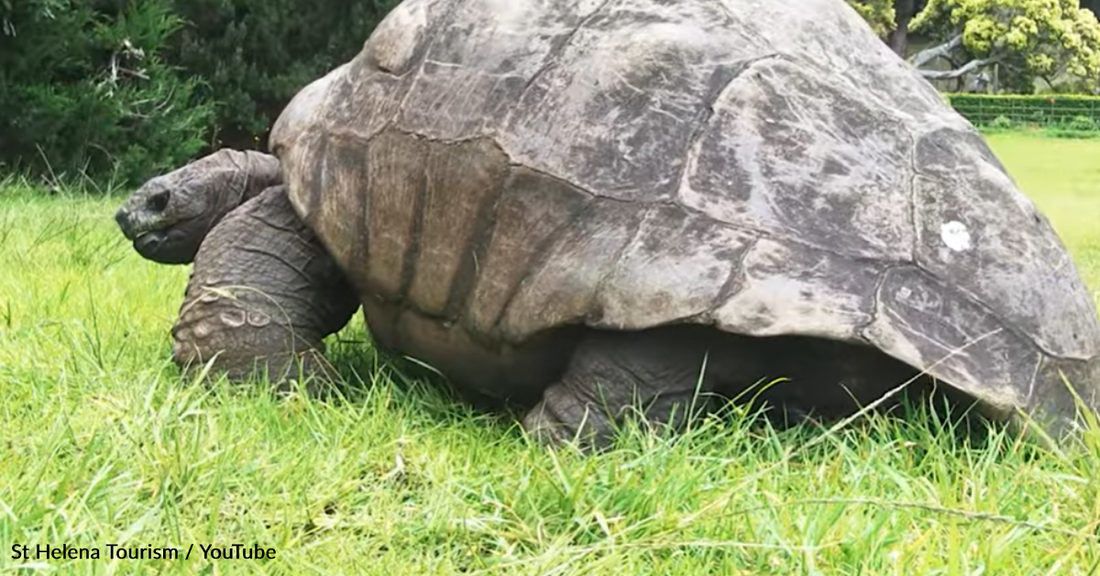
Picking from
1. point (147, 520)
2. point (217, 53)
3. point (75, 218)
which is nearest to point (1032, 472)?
point (147, 520)

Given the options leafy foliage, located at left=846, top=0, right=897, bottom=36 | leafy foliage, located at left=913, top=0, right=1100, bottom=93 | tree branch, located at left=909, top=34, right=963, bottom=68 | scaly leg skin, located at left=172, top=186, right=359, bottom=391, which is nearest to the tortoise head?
scaly leg skin, located at left=172, top=186, right=359, bottom=391

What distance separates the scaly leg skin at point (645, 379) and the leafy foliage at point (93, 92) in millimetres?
6514

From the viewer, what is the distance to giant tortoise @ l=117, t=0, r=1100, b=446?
203 centimetres

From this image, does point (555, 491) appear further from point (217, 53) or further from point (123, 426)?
point (217, 53)

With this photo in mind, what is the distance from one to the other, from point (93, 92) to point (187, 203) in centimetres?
592

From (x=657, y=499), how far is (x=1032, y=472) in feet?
1.87

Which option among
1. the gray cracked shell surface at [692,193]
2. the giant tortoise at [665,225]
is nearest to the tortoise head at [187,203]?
the giant tortoise at [665,225]

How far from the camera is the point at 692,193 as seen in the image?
2.12m

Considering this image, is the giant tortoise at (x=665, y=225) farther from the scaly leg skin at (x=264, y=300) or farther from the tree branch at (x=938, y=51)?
the tree branch at (x=938, y=51)

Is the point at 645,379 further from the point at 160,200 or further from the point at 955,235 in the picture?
the point at 160,200

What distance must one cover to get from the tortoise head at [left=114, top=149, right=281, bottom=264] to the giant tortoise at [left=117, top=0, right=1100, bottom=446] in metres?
0.33

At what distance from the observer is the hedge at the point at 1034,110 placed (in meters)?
17.1

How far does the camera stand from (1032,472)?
1858 mm

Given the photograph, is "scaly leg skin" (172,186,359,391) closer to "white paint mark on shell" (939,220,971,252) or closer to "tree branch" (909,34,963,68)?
"white paint mark on shell" (939,220,971,252)
